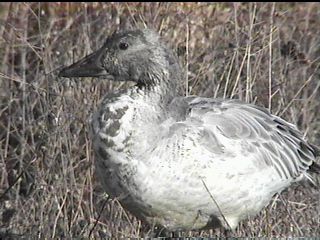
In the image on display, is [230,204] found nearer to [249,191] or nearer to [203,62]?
[249,191]

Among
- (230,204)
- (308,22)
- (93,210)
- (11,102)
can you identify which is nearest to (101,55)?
(230,204)

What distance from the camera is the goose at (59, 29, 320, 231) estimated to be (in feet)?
16.1

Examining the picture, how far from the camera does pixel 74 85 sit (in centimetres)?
663

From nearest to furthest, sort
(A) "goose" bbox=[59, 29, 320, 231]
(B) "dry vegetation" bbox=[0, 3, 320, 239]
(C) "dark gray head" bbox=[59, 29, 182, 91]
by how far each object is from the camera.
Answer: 1. (A) "goose" bbox=[59, 29, 320, 231]
2. (C) "dark gray head" bbox=[59, 29, 182, 91]
3. (B) "dry vegetation" bbox=[0, 3, 320, 239]

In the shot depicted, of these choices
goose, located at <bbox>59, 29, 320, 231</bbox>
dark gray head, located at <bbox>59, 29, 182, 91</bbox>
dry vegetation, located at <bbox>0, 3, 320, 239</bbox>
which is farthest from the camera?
dry vegetation, located at <bbox>0, 3, 320, 239</bbox>

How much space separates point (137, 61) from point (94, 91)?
139 cm

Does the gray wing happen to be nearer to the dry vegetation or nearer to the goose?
the goose

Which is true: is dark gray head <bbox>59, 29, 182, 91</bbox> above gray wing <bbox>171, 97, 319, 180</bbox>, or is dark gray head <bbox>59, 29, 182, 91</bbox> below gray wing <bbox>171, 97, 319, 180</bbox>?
above

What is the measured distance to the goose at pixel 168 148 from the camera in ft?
16.1

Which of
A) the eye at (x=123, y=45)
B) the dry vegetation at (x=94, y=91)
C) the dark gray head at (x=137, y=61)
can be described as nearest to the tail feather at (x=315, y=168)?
the dry vegetation at (x=94, y=91)

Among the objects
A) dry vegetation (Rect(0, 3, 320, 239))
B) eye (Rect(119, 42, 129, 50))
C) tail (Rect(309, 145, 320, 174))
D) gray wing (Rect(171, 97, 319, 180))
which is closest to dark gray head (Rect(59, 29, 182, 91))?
eye (Rect(119, 42, 129, 50))

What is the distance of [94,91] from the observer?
21.4 ft

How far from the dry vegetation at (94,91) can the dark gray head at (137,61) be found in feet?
1.59

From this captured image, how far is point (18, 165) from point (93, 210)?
990 millimetres
